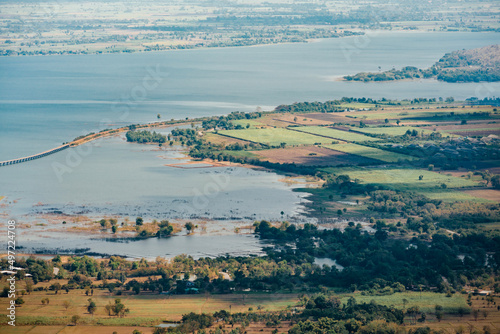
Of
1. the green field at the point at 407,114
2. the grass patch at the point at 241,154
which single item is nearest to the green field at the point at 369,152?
the grass patch at the point at 241,154

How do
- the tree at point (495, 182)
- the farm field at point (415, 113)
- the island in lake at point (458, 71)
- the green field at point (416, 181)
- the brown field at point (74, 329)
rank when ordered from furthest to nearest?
the island in lake at point (458, 71) < the farm field at point (415, 113) < the tree at point (495, 182) < the green field at point (416, 181) < the brown field at point (74, 329)

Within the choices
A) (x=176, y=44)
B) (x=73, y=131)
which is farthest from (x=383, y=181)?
(x=176, y=44)

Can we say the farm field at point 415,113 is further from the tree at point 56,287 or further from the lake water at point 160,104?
the tree at point 56,287

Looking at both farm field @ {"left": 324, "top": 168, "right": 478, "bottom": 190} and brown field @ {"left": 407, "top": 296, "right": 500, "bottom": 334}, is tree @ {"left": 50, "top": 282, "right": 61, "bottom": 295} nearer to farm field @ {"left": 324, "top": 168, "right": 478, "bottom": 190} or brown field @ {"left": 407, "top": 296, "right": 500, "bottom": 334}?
brown field @ {"left": 407, "top": 296, "right": 500, "bottom": 334}

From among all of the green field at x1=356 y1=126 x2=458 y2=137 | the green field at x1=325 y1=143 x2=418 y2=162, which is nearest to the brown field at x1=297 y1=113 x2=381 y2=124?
the green field at x1=356 y1=126 x2=458 y2=137

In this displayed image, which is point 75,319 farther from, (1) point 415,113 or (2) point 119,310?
(1) point 415,113
